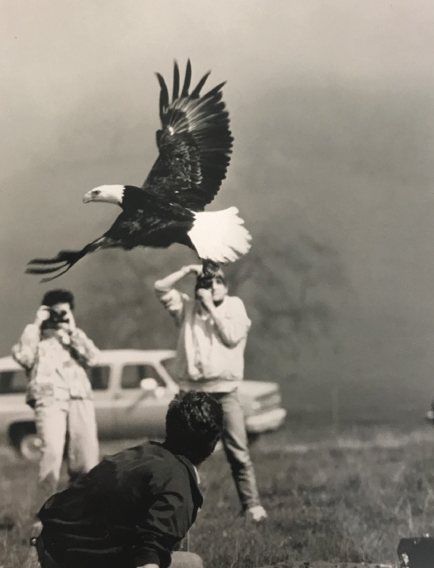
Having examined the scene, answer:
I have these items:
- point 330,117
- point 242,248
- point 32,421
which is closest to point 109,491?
point 32,421

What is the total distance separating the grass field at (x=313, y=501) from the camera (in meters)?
2.42

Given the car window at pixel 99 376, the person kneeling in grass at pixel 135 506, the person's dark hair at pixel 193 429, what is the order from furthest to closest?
the car window at pixel 99 376 → the person's dark hair at pixel 193 429 → the person kneeling in grass at pixel 135 506

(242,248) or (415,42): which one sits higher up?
(415,42)

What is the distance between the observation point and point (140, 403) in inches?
99.2

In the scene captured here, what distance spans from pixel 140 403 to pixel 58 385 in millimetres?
308

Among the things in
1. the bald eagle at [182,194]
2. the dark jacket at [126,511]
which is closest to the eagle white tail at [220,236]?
the bald eagle at [182,194]

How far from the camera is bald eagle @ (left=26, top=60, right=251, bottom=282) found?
2578mm

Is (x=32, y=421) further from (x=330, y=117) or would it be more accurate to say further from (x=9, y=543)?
(x=330, y=117)

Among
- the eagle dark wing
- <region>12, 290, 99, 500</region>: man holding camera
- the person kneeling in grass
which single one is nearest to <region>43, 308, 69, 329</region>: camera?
<region>12, 290, 99, 500</region>: man holding camera

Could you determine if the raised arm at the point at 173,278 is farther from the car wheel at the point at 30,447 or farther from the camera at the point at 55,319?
the car wheel at the point at 30,447

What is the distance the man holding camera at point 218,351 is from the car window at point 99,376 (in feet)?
0.86

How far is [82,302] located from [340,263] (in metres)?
1.00

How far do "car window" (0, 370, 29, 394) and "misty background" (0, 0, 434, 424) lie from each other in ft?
0.59

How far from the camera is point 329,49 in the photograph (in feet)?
8.89
